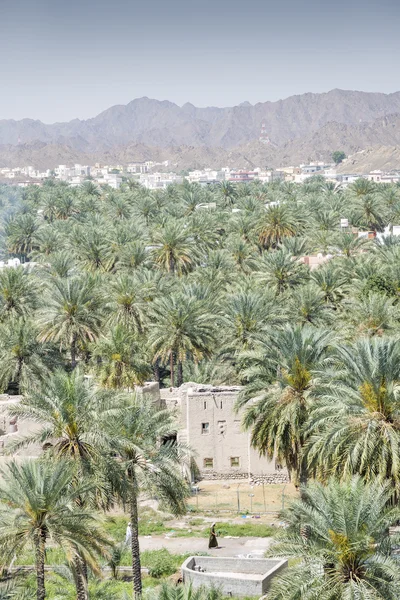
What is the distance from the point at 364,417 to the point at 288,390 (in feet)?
12.3

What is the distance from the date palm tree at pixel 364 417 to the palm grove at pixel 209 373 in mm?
43

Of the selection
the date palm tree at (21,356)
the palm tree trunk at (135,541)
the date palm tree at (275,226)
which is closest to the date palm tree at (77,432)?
the palm tree trunk at (135,541)

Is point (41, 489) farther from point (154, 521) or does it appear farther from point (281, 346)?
point (154, 521)

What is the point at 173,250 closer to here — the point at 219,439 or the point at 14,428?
the point at 219,439

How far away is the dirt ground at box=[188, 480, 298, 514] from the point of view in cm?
3009

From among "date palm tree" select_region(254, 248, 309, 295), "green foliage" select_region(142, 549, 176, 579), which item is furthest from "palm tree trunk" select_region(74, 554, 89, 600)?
"date palm tree" select_region(254, 248, 309, 295)

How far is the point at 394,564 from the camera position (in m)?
15.7

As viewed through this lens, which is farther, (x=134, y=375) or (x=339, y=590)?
(x=134, y=375)

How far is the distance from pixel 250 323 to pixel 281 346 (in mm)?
12676

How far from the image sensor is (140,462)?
70.6ft

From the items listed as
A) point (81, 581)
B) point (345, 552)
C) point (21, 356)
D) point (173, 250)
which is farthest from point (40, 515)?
point (173, 250)

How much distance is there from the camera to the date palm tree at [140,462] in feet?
69.1

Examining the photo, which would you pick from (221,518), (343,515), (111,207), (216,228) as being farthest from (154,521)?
(111,207)

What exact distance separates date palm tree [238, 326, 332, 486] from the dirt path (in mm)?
2838
